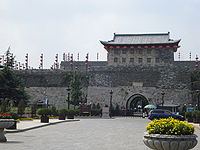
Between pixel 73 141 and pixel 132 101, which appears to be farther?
pixel 132 101

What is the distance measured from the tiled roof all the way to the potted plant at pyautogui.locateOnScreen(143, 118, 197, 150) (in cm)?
4035

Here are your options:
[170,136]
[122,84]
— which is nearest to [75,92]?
[122,84]

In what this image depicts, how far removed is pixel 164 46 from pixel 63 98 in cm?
1605

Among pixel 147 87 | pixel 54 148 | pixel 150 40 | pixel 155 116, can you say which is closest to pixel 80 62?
pixel 150 40

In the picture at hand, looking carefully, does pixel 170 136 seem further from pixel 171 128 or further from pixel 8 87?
pixel 8 87

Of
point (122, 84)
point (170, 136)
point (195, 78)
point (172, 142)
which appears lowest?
point (172, 142)

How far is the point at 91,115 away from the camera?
36.7 meters

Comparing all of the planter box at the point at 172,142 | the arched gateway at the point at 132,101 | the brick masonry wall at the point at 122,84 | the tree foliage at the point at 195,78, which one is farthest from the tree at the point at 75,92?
the planter box at the point at 172,142

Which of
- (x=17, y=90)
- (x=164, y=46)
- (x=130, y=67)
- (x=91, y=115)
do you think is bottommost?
(x=91, y=115)

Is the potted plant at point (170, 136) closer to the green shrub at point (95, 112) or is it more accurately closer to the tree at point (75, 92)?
the green shrub at point (95, 112)

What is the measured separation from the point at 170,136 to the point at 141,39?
4256cm

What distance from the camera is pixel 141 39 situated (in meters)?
48.1

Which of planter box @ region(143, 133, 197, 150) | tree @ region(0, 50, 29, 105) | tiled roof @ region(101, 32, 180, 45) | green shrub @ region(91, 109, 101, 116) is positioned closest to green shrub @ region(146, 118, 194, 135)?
planter box @ region(143, 133, 197, 150)

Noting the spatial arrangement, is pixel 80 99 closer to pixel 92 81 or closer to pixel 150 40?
pixel 92 81
